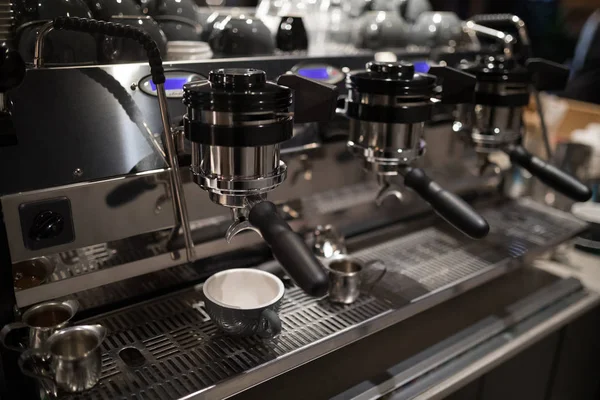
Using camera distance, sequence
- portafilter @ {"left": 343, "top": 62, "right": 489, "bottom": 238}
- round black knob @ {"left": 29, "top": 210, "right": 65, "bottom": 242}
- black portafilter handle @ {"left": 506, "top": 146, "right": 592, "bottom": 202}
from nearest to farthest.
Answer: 1. round black knob @ {"left": 29, "top": 210, "right": 65, "bottom": 242}
2. portafilter @ {"left": 343, "top": 62, "right": 489, "bottom": 238}
3. black portafilter handle @ {"left": 506, "top": 146, "right": 592, "bottom": 202}

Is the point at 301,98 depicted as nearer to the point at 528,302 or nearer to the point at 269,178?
the point at 269,178

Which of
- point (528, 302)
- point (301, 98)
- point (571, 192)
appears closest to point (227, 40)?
point (301, 98)

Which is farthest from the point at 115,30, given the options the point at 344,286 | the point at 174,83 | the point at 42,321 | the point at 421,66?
the point at 421,66

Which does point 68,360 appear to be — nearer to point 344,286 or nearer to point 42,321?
point 42,321

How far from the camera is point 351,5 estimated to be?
125cm

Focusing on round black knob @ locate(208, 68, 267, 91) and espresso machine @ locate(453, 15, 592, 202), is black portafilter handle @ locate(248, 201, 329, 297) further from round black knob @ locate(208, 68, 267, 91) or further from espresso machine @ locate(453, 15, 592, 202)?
espresso machine @ locate(453, 15, 592, 202)

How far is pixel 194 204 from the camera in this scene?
0.83 meters

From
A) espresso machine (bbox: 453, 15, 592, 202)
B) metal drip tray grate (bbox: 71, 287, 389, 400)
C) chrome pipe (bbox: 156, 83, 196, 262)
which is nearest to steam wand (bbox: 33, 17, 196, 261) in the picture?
chrome pipe (bbox: 156, 83, 196, 262)

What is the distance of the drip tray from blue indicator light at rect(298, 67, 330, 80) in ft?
1.13

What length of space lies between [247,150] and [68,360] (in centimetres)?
31

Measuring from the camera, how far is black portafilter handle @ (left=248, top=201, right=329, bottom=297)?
559 mm

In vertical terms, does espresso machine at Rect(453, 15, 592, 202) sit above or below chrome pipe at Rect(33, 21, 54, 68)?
below

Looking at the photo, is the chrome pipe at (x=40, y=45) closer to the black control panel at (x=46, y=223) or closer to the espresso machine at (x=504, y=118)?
the black control panel at (x=46, y=223)

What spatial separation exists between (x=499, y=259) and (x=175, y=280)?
61cm
